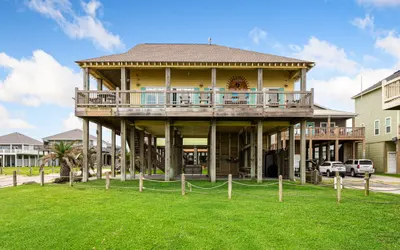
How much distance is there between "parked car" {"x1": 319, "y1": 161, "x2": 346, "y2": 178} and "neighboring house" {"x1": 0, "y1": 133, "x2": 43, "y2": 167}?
55629mm

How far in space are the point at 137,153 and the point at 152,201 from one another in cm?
1406

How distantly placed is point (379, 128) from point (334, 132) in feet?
27.8

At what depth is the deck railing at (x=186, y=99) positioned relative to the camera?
56.2 ft

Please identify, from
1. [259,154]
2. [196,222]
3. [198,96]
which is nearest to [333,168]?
[259,154]

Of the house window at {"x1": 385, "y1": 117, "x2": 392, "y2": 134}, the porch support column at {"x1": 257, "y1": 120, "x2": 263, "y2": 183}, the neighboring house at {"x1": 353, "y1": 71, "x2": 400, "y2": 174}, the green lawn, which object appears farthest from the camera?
the house window at {"x1": 385, "y1": 117, "x2": 392, "y2": 134}

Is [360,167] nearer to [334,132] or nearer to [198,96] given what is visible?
[334,132]

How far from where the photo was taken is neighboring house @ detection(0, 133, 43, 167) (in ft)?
204

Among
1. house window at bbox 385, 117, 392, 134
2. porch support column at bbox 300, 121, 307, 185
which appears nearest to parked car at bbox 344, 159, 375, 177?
house window at bbox 385, 117, 392, 134

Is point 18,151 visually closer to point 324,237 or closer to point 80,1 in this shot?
point 80,1

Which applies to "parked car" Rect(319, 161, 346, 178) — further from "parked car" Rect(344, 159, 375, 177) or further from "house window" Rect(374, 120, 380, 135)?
"house window" Rect(374, 120, 380, 135)

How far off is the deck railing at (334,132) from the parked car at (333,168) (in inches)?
136

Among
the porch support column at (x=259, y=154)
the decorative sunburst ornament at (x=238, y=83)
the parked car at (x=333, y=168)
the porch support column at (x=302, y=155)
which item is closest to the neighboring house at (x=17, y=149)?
the decorative sunburst ornament at (x=238, y=83)

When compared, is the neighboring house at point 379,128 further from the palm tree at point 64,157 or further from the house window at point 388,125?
the palm tree at point 64,157

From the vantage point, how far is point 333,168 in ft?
89.4
